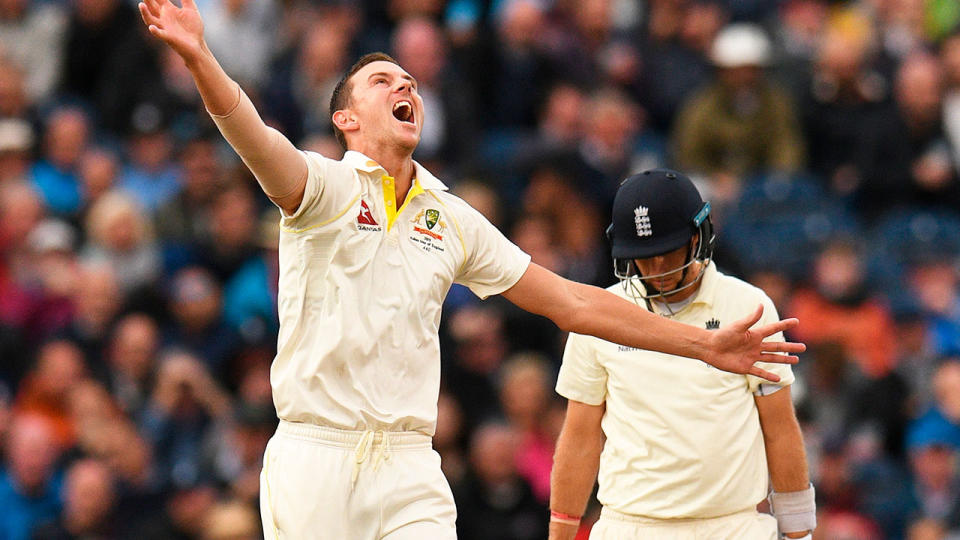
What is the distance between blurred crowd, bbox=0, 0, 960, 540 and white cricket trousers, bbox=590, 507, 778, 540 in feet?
12.6

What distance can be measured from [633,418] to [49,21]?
9.00 metres

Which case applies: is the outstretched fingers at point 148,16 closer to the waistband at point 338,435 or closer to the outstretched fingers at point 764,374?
the waistband at point 338,435

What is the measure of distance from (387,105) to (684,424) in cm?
180

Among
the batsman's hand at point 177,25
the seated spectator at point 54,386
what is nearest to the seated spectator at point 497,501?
the seated spectator at point 54,386

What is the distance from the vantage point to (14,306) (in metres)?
11.8

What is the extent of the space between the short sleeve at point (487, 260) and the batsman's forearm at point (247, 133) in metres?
0.85

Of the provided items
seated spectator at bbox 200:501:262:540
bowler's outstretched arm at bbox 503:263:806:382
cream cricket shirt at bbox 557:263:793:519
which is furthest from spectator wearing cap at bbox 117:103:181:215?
bowler's outstretched arm at bbox 503:263:806:382

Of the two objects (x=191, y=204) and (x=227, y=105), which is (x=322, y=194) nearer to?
(x=227, y=105)

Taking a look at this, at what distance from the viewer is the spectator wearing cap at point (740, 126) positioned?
42.1ft

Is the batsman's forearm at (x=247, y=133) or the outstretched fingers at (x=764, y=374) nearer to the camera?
the batsman's forearm at (x=247, y=133)

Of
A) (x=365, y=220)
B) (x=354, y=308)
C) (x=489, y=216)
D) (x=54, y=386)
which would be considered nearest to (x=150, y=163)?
(x=54, y=386)

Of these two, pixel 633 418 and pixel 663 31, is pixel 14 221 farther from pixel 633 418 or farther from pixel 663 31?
pixel 633 418

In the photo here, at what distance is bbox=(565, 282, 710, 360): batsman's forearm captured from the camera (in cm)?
623

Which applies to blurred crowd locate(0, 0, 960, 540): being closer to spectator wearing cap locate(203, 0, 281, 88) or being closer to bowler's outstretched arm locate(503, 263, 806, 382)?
spectator wearing cap locate(203, 0, 281, 88)
